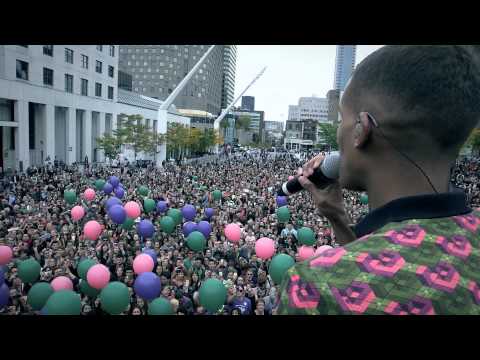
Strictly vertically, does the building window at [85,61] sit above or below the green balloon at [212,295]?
above

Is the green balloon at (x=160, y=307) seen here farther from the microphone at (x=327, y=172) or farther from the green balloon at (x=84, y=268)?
the microphone at (x=327, y=172)

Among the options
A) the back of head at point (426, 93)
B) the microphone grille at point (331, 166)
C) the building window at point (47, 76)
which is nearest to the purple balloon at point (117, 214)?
the microphone grille at point (331, 166)

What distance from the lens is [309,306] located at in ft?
2.88

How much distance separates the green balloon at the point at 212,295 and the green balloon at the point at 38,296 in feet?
8.59

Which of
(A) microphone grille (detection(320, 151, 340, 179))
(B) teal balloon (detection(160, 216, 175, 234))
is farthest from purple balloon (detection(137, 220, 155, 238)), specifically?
(A) microphone grille (detection(320, 151, 340, 179))

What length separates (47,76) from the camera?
32.3 meters

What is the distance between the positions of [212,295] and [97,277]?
220 centimetres

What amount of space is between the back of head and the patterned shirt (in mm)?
287

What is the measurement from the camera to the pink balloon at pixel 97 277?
7037mm

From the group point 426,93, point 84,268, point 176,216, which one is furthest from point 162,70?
point 426,93

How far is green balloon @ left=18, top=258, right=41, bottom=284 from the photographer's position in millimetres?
7488

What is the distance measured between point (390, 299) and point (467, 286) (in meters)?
0.21
